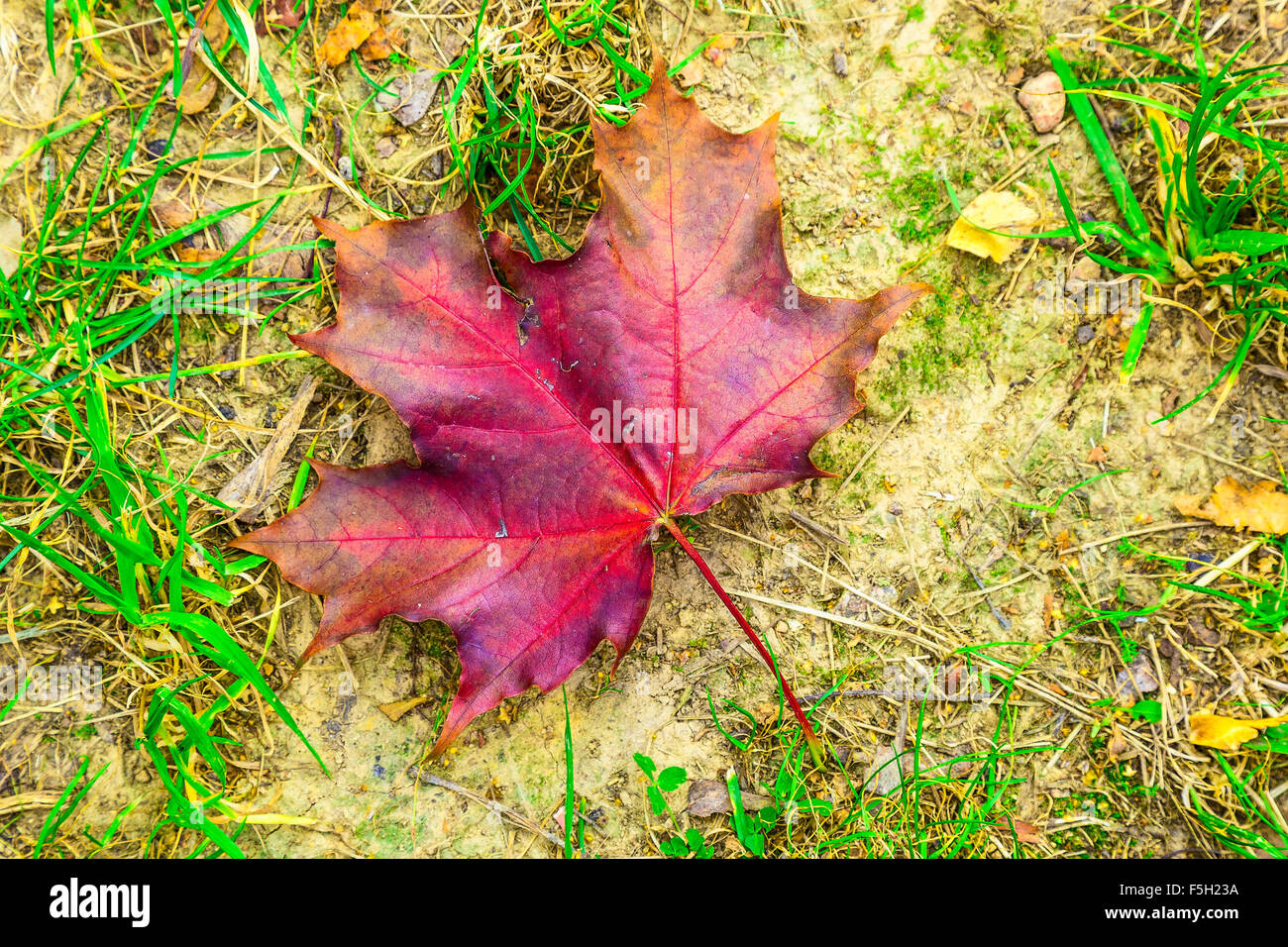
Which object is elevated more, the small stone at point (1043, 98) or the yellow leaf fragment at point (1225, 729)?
the small stone at point (1043, 98)

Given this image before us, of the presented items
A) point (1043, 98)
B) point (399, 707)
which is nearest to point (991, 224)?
point (1043, 98)

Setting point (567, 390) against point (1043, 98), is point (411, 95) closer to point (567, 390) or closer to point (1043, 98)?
point (567, 390)

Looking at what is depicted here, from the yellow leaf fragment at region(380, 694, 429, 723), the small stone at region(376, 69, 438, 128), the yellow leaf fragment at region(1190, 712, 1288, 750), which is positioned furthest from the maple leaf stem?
the small stone at region(376, 69, 438, 128)

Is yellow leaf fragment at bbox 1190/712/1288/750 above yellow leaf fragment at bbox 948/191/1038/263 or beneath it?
beneath

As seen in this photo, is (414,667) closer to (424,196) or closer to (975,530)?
(424,196)

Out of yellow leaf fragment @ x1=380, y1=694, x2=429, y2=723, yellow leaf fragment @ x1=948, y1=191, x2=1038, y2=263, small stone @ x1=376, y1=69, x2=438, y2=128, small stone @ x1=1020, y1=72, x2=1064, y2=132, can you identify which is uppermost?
small stone @ x1=1020, y1=72, x2=1064, y2=132

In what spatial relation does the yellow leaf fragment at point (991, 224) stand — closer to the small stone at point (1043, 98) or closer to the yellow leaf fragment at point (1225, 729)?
the small stone at point (1043, 98)

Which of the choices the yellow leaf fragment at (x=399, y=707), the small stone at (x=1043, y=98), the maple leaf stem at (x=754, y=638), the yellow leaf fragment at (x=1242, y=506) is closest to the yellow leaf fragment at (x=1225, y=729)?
the yellow leaf fragment at (x=1242, y=506)

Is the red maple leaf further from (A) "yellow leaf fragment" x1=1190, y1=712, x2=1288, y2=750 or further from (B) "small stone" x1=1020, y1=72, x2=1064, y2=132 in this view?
(A) "yellow leaf fragment" x1=1190, y1=712, x2=1288, y2=750
